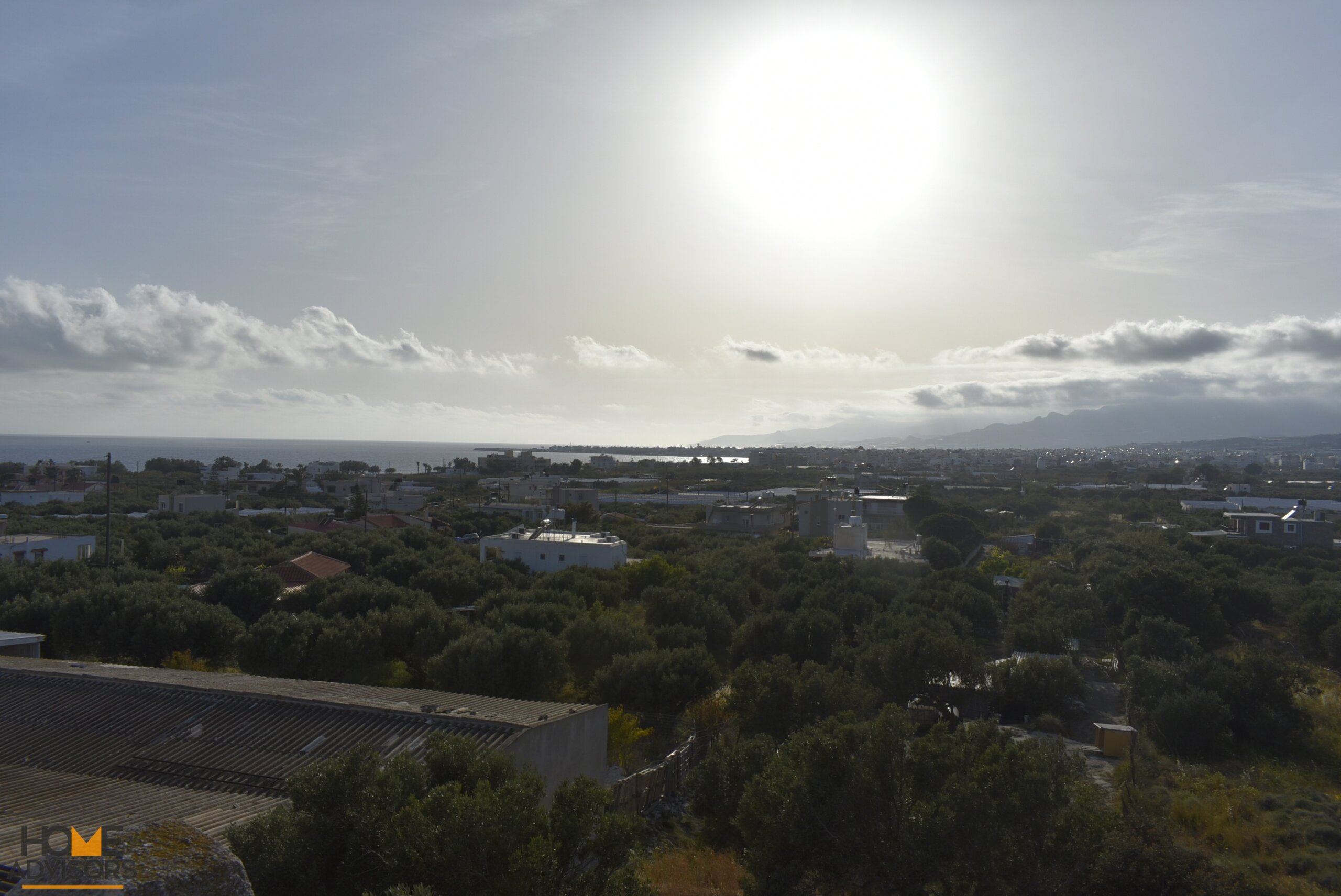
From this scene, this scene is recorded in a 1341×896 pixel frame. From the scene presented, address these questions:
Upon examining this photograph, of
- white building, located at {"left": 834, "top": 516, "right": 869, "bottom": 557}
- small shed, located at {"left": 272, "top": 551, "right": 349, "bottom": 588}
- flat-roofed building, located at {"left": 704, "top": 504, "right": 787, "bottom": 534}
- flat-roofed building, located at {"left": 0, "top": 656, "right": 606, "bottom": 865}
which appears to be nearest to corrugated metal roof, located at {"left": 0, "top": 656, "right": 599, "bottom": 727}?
flat-roofed building, located at {"left": 0, "top": 656, "right": 606, "bottom": 865}

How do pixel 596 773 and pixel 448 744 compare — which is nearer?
pixel 448 744

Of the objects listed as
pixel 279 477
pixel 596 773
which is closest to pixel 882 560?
pixel 596 773

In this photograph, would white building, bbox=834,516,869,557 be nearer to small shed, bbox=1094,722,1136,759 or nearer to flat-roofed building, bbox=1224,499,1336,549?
flat-roofed building, bbox=1224,499,1336,549

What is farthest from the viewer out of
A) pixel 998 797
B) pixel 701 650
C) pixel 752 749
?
pixel 701 650

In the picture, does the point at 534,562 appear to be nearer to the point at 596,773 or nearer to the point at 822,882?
the point at 596,773

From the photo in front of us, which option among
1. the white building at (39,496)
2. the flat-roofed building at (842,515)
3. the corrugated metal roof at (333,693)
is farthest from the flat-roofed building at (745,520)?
the white building at (39,496)
